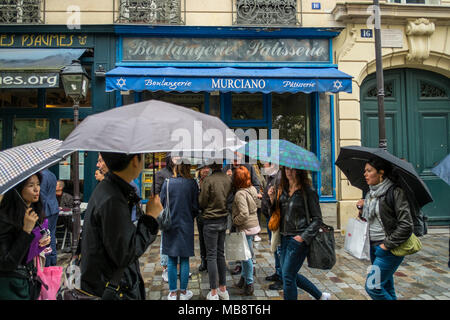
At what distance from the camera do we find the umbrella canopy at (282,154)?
Answer: 2.91m

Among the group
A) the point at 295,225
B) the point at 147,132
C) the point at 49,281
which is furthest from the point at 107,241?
the point at 295,225

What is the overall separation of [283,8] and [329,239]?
6.77 metres

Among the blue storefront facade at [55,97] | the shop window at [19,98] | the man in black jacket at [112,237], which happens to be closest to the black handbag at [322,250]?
the man in black jacket at [112,237]

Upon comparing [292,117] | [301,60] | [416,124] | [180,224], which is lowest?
[180,224]

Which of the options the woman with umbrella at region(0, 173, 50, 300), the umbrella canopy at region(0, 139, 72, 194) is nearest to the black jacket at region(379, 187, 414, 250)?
the umbrella canopy at region(0, 139, 72, 194)

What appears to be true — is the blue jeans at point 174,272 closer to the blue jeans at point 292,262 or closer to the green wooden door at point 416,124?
the blue jeans at point 292,262

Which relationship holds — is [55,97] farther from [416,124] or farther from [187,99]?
[416,124]

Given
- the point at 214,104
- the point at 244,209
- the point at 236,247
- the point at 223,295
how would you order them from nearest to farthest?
the point at 223,295
the point at 236,247
the point at 244,209
the point at 214,104

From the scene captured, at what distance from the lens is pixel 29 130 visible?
778cm

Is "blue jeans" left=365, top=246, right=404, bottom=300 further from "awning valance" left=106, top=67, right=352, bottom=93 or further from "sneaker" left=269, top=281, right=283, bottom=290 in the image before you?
"awning valance" left=106, top=67, right=352, bottom=93

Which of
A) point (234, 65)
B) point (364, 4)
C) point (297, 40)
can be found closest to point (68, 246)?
point (234, 65)

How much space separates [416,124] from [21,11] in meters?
10.8

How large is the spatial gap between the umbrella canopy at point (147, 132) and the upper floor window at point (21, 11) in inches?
297
